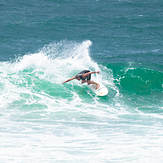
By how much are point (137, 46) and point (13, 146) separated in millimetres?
16579

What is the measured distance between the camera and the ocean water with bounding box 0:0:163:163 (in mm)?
9328

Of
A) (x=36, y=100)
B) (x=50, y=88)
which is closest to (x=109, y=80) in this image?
(x=50, y=88)

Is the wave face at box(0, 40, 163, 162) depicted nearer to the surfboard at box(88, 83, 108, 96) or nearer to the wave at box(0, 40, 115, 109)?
the wave at box(0, 40, 115, 109)

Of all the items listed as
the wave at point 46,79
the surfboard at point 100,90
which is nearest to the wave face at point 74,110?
the wave at point 46,79

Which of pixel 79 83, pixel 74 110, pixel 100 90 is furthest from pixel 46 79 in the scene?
pixel 74 110

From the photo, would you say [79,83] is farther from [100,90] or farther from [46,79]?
[46,79]

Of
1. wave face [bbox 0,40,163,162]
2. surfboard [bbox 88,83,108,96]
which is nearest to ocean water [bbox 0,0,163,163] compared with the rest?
wave face [bbox 0,40,163,162]

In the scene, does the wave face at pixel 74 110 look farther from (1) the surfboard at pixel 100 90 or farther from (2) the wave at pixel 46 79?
(1) the surfboard at pixel 100 90

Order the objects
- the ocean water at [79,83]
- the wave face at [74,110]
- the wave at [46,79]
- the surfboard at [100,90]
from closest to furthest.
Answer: the wave face at [74,110] < the ocean water at [79,83] < the wave at [46,79] < the surfboard at [100,90]

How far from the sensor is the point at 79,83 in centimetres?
1605

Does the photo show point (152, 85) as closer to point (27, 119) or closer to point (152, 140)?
point (152, 140)

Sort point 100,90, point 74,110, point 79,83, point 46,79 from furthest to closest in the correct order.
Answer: point 46,79, point 79,83, point 100,90, point 74,110

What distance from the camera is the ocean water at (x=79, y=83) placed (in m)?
9.33

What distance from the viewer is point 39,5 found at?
106ft
